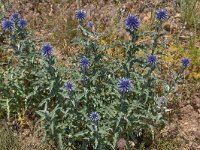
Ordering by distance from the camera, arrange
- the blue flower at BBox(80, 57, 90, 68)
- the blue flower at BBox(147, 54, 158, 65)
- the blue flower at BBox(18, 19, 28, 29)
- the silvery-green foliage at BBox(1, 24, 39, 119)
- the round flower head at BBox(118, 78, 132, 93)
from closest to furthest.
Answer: the round flower head at BBox(118, 78, 132, 93), the blue flower at BBox(80, 57, 90, 68), the blue flower at BBox(147, 54, 158, 65), the blue flower at BBox(18, 19, 28, 29), the silvery-green foliage at BBox(1, 24, 39, 119)

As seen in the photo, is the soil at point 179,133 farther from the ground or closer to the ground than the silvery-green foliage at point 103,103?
closer to the ground

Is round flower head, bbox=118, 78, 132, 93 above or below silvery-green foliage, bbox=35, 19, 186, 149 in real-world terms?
above

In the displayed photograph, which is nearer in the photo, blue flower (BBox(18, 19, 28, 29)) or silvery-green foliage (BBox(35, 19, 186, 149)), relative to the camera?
silvery-green foliage (BBox(35, 19, 186, 149))

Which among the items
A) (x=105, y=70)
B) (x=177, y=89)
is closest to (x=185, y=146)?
(x=177, y=89)

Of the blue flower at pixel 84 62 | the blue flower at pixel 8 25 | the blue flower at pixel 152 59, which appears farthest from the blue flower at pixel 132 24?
the blue flower at pixel 8 25

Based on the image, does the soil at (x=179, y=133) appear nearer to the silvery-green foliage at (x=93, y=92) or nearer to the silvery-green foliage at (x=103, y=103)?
the silvery-green foliage at (x=93, y=92)

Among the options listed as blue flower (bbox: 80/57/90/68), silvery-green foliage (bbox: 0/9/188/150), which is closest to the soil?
silvery-green foliage (bbox: 0/9/188/150)

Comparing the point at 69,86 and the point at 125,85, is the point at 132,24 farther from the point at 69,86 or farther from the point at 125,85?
the point at 69,86

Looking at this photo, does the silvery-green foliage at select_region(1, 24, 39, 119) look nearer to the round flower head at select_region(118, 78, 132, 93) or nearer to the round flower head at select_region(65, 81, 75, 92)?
the round flower head at select_region(65, 81, 75, 92)

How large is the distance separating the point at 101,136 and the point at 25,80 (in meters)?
1.25

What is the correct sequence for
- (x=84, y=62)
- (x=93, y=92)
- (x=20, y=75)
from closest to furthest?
1. (x=84, y=62)
2. (x=93, y=92)
3. (x=20, y=75)

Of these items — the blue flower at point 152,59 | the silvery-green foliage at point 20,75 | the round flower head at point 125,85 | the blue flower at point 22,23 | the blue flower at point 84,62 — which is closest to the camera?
the round flower head at point 125,85

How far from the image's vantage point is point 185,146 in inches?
179

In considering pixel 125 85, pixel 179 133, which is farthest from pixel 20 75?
pixel 179 133
